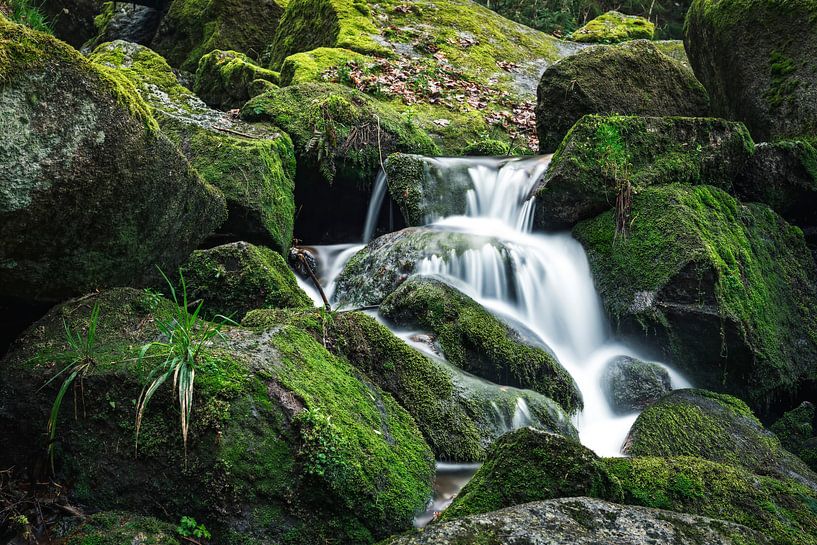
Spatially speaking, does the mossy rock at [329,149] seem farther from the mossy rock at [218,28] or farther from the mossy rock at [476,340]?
the mossy rock at [218,28]

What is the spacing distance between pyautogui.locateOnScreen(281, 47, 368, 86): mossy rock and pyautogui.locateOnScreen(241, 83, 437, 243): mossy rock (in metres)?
1.64

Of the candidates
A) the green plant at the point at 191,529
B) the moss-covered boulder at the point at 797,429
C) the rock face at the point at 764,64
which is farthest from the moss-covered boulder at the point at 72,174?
the rock face at the point at 764,64

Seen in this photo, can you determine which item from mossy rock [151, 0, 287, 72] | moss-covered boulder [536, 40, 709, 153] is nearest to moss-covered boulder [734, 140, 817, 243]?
moss-covered boulder [536, 40, 709, 153]

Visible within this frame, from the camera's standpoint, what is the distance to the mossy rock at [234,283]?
494 centimetres

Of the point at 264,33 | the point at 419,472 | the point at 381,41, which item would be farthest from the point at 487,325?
the point at 264,33

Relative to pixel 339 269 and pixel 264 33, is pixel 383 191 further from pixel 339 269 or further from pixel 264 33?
pixel 264 33

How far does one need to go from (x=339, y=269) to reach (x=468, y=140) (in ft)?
13.2

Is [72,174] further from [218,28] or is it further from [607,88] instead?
[218,28]

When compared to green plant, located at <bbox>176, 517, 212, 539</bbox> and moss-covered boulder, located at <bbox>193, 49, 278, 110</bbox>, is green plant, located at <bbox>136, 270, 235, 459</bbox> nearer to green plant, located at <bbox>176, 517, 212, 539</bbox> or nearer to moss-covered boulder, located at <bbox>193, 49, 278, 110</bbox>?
green plant, located at <bbox>176, 517, 212, 539</bbox>

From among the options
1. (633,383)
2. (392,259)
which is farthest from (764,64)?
(392,259)

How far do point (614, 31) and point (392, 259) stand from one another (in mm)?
14160

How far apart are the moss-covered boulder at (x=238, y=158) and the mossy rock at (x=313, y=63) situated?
7.27 ft

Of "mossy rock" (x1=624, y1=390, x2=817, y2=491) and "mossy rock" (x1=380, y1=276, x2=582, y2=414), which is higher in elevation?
"mossy rock" (x1=380, y1=276, x2=582, y2=414)

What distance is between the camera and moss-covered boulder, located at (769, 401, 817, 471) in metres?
6.02
